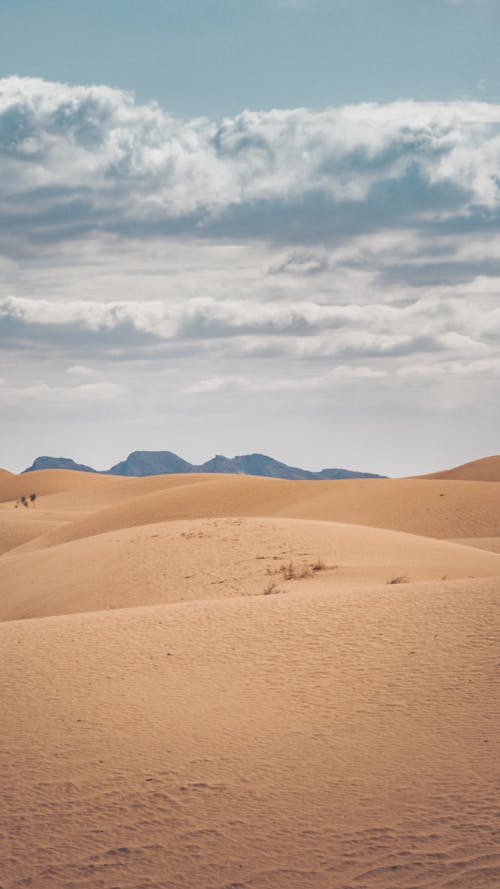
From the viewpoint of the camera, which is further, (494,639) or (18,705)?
(494,639)

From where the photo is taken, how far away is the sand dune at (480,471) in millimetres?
65750

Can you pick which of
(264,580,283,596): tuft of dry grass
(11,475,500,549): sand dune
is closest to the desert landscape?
(264,580,283,596): tuft of dry grass

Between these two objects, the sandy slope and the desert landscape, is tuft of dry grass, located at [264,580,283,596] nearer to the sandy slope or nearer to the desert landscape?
the desert landscape

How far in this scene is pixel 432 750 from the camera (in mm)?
7719

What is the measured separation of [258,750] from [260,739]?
30 cm

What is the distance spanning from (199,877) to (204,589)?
43.0 ft

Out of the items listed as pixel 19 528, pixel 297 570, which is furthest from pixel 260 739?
pixel 19 528

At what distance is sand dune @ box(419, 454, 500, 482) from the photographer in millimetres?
65750

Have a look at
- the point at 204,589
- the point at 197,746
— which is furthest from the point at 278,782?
the point at 204,589

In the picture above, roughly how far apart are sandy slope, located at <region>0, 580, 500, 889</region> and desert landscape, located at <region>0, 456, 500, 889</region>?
0.02 m

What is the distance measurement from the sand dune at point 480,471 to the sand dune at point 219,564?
41.2 metres

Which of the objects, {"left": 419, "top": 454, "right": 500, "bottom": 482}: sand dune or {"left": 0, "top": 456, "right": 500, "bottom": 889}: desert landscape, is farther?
{"left": 419, "top": 454, "right": 500, "bottom": 482}: sand dune

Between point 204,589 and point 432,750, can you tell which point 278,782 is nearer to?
point 432,750

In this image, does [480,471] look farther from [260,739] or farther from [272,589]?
[260,739]
